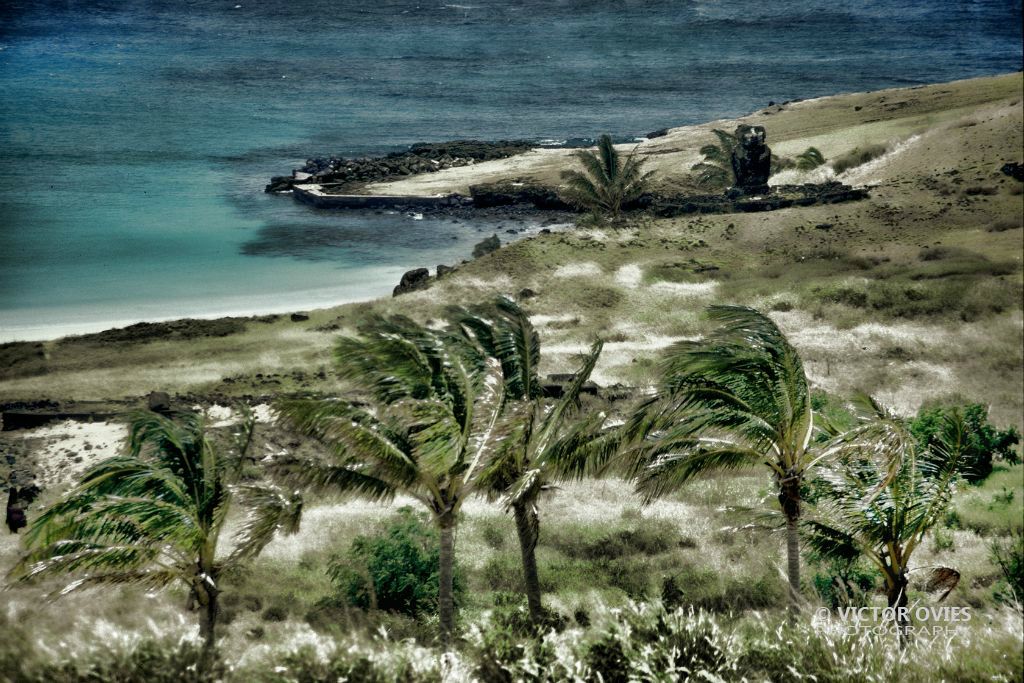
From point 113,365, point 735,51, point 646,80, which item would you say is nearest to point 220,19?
point 113,365

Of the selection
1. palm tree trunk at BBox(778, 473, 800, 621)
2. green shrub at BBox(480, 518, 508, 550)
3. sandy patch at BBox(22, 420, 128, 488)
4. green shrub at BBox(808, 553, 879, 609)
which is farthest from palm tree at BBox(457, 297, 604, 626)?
sandy patch at BBox(22, 420, 128, 488)

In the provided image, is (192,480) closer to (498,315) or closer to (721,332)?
(498,315)

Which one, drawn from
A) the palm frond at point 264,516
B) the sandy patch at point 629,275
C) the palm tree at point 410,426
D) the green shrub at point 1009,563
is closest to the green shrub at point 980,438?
the green shrub at point 1009,563

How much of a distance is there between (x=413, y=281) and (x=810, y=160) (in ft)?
82.4

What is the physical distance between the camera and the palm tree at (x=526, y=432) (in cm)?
1566

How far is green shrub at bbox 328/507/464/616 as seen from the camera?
19.5m

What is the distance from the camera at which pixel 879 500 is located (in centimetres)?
1616

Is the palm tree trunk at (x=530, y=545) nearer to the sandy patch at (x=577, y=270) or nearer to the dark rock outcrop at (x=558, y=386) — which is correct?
the dark rock outcrop at (x=558, y=386)

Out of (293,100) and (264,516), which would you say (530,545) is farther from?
(293,100)

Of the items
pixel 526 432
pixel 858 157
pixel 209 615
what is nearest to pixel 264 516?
pixel 209 615

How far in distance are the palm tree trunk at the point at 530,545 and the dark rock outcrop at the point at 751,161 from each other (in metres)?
36.0

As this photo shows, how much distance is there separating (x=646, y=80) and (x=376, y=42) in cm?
1570

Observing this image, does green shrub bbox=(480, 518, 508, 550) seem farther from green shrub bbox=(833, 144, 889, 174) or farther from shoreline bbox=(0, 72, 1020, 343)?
green shrub bbox=(833, 144, 889, 174)

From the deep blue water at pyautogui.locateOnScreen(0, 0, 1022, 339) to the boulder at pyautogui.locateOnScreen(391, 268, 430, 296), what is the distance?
4.61 ft
